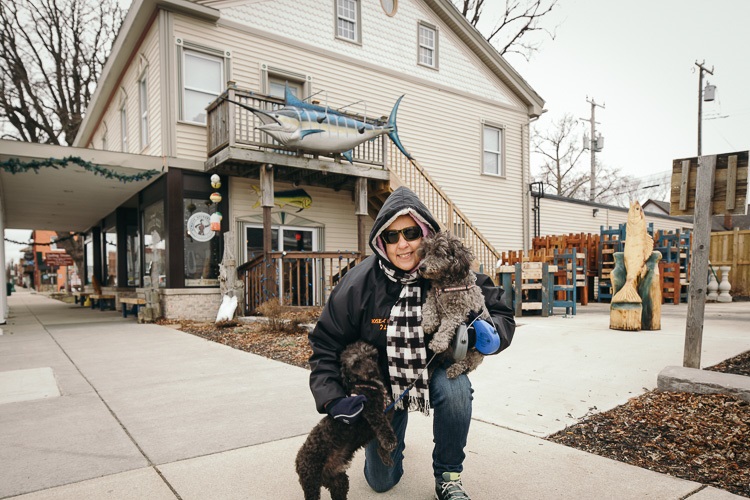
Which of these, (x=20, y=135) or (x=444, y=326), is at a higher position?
(x=20, y=135)

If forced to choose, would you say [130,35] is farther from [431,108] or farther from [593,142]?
[593,142]

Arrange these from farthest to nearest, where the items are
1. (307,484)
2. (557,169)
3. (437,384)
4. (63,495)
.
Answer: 1. (557,169)
2. (63,495)
3. (437,384)
4. (307,484)

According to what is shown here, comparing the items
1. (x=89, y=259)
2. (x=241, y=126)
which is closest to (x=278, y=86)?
(x=241, y=126)

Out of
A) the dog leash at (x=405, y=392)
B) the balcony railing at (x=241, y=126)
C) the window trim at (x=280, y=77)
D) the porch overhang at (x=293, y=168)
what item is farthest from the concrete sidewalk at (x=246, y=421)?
the window trim at (x=280, y=77)

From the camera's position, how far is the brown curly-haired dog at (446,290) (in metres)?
1.95

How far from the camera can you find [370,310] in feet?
6.94

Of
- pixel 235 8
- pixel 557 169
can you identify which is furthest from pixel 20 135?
pixel 557 169

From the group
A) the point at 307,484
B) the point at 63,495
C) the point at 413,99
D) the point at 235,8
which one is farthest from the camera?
the point at 413,99

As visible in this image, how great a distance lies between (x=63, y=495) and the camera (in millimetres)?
2209

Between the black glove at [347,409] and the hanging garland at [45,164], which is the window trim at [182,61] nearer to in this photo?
the hanging garland at [45,164]

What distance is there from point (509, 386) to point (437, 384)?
7.56ft

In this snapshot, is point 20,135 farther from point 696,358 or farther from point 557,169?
point 557,169

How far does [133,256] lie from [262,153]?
21.7ft

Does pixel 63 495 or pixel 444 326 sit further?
pixel 63 495
